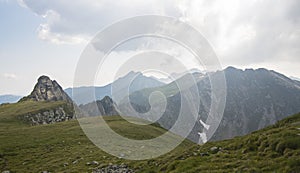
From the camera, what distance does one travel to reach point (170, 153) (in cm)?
5019

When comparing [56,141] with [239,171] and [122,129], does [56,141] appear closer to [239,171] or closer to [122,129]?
[122,129]


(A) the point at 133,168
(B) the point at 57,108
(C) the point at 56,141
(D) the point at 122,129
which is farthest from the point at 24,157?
(B) the point at 57,108

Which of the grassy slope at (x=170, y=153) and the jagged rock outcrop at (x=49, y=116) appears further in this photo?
the jagged rock outcrop at (x=49, y=116)

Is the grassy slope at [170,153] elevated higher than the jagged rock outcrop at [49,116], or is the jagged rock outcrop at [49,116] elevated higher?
the jagged rock outcrop at [49,116]

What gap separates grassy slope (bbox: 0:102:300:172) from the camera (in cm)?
2514

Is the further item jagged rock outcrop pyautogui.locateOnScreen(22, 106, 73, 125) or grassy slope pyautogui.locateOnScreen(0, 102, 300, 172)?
jagged rock outcrop pyautogui.locateOnScreen(22, 106, 73, 125)

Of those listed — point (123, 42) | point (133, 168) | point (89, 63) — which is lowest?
point (133, 168)

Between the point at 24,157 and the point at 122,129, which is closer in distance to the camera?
the point at 24,157

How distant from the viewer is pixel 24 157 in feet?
199

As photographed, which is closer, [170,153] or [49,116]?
[170,153]

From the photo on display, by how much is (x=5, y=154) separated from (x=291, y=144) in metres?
56.8

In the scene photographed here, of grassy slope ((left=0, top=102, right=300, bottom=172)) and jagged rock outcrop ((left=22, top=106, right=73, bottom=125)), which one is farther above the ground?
jagged rock outcrop ((left=22, top=106, right=73, bottom=125))

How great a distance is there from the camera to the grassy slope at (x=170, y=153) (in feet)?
82.5

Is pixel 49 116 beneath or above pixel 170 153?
above
